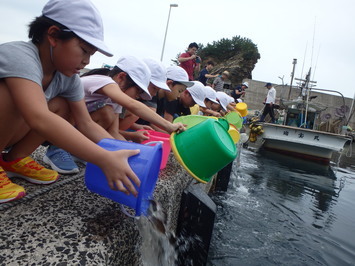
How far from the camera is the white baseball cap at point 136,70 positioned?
2.13 meters

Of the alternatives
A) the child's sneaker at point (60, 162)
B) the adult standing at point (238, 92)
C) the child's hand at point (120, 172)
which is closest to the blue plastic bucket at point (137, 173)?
the child's hand at point (120, 172)

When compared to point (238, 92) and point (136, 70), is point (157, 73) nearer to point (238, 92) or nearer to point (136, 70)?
point (136, 70)

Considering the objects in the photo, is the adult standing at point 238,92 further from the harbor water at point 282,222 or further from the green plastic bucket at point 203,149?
the green plastic bucket at point 203,149

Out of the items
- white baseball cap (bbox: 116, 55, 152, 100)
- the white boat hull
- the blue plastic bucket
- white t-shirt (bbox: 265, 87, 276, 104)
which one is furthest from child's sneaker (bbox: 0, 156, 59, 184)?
white t-shirt (bbox: 265, 87, 276, 104)

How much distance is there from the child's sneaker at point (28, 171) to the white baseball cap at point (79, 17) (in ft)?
2.57

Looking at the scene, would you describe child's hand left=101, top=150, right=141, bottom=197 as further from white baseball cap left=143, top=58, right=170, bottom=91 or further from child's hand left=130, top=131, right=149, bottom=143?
white baseball cap left=143, top=58, right=170, bottom=91

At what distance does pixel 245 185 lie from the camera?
19.3ft

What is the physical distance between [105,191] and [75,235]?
0.78 ft

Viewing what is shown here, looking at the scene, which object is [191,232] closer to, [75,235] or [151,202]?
[151,202]

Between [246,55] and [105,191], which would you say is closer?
[105,191]

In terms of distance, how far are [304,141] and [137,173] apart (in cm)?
1036

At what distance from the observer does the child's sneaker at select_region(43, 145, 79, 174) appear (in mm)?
1743

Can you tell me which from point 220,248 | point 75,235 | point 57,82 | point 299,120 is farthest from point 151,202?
point 299,120

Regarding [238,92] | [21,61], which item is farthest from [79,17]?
[238,92]
